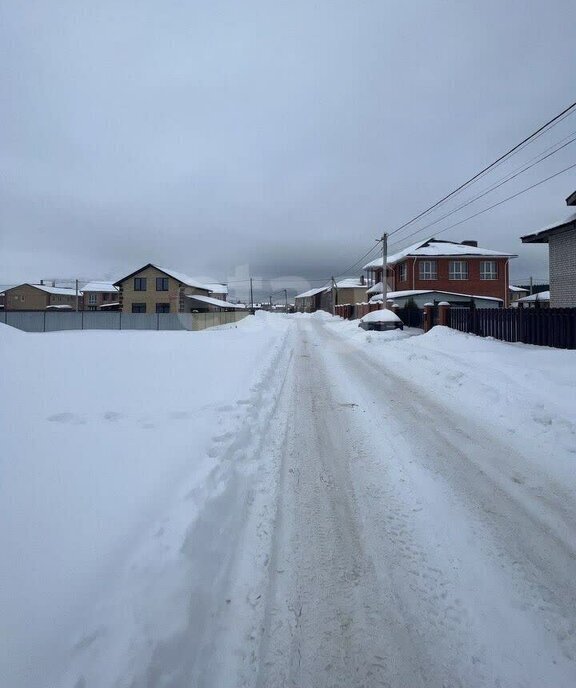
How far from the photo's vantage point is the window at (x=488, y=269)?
37.0 meters

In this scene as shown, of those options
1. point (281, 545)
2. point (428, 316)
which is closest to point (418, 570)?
point (281, 545)

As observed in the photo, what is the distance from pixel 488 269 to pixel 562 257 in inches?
895

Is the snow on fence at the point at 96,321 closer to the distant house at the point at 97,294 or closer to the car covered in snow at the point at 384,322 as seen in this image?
the car covered in snow at the point at 384,322

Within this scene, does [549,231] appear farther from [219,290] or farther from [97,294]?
[97,294]

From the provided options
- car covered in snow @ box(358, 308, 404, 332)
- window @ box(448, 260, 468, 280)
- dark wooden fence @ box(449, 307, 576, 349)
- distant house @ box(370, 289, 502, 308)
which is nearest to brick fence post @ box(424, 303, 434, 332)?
car covered in snow @ box(358, 308, 404, 332)

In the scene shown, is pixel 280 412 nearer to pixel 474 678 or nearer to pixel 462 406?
pixel 462 406

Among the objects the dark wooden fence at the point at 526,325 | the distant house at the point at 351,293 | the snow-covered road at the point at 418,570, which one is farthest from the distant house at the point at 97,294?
the snow-covered road at the point at 418,570

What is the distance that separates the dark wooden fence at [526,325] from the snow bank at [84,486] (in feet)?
33.6

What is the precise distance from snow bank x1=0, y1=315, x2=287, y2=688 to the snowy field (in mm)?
17

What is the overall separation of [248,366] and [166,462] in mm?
6704

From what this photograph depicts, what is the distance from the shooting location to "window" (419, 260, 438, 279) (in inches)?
1446

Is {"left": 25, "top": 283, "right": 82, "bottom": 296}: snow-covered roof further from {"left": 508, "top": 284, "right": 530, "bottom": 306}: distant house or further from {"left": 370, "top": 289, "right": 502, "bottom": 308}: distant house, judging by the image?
{"left": 508, "top": 284, "right": 530, "bottom": 306}: distant house

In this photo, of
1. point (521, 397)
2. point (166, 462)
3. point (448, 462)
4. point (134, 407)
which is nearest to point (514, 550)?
point (448, 462)

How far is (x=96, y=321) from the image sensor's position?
96.2 ft
